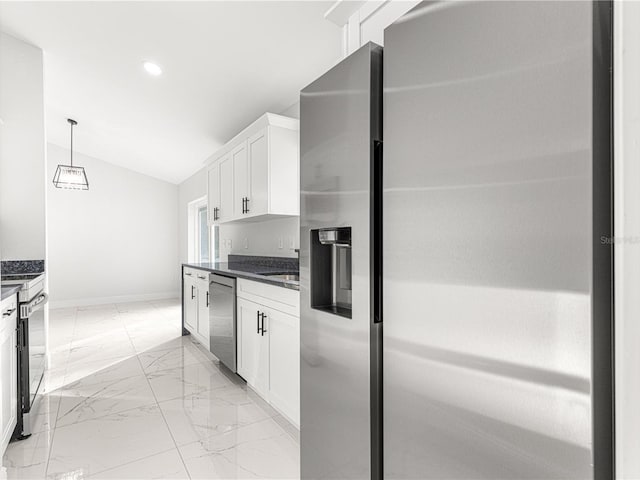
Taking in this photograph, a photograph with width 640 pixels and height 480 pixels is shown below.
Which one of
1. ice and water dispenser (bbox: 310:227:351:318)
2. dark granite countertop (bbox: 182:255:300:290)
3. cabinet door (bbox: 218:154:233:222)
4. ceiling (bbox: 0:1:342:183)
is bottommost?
dark granite countertop (bbox: 182:255:300:290)

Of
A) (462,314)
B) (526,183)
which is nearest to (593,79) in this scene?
(526,183)

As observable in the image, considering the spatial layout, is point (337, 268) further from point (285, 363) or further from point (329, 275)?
point (285, 363)

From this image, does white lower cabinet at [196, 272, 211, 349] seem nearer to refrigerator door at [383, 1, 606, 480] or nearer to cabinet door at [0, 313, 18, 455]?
cabinet door at [0, 313, 18, 455]

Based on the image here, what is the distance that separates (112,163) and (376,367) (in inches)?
292

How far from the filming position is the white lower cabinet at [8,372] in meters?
1.78

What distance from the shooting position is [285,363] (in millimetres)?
2197

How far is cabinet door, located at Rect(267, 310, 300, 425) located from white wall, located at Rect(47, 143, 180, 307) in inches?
225

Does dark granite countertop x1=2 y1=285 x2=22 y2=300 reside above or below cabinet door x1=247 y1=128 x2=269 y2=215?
below

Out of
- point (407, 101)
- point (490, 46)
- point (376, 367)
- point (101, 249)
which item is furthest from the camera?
point (101, 249)

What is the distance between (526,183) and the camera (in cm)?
65

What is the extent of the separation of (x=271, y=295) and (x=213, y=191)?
8.51 feet

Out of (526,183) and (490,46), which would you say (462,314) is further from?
(490,46)
